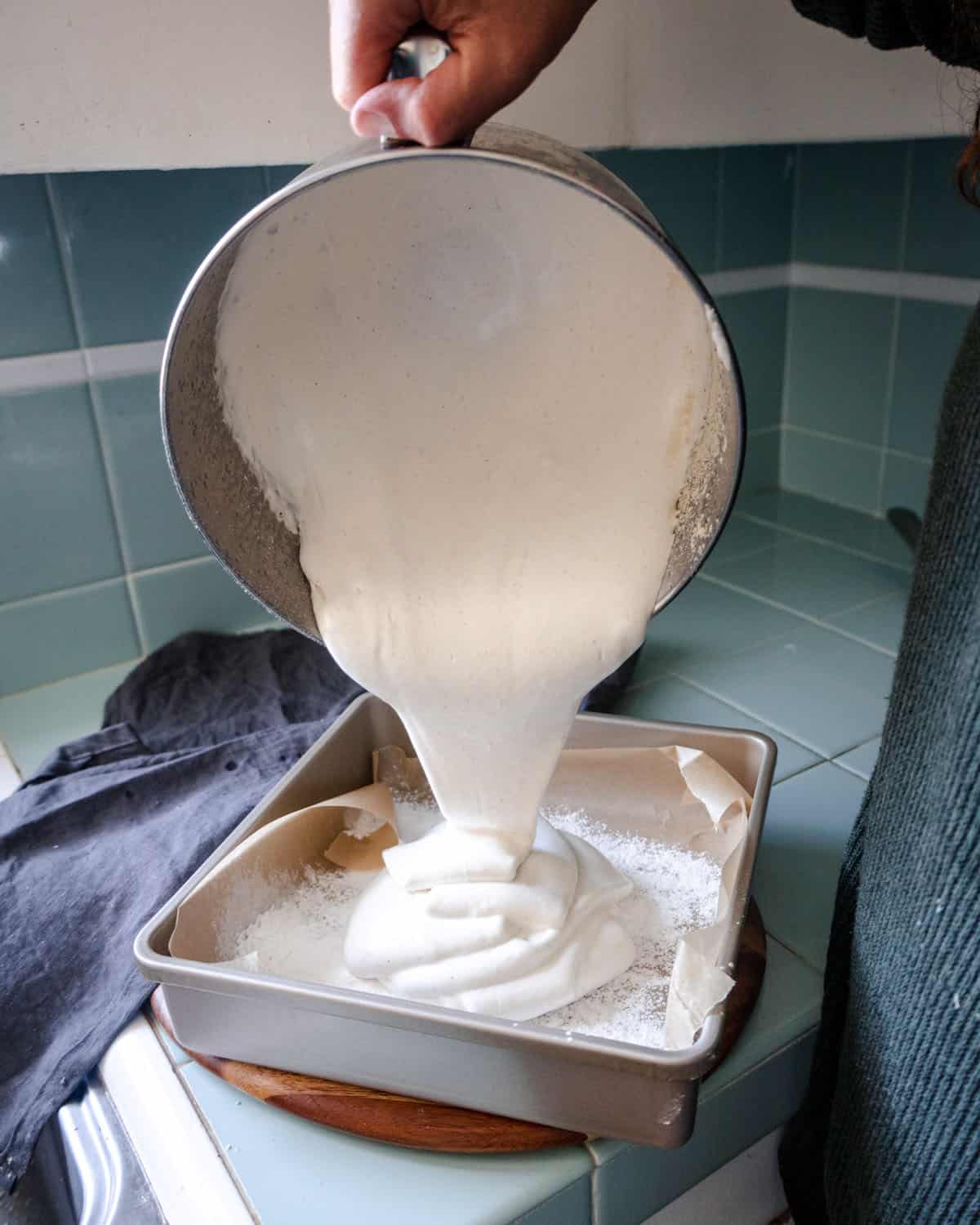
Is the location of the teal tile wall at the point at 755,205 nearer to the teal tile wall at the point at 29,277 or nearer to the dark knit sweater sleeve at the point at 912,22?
the dark knit sweater sleeve at the point at 912,22

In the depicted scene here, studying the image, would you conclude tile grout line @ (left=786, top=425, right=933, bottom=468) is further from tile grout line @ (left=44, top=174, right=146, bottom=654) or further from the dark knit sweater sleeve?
tile grout line @ (left=44, top=174, right=146, bottom=654)

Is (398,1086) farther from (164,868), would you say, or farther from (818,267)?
(818,267)

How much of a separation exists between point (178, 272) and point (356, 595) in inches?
19.5

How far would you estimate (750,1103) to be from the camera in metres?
0.57

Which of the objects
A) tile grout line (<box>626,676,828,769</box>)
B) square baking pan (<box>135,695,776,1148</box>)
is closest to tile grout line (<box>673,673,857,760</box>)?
tile grout line (<box>626,676,828,769</box>)

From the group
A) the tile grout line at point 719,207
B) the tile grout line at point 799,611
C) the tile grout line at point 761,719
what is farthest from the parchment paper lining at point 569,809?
the tile grout line at point 719,207

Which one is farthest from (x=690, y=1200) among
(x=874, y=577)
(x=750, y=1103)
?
(x=874, y=577)

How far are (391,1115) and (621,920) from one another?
0.61ft

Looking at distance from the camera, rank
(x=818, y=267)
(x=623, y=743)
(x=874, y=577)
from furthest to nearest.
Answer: (x=818, y=267), (x=874, y=577), (x=623, y=743)

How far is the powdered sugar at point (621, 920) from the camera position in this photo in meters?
0.57

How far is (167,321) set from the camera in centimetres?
91

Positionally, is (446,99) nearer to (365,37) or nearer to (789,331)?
(365,37)

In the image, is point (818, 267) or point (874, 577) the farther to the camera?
point (818, 267)

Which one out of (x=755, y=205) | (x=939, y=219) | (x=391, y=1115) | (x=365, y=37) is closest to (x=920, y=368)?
(x=939, y=219)
